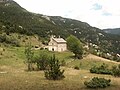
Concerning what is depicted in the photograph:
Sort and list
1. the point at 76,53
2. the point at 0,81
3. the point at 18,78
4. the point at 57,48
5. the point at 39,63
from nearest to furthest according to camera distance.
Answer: the point at 0,81 → the point at 18,78 → the point at 39,63 → the point at 76,53 → the point at 57,48


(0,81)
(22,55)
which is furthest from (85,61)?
(0,81)

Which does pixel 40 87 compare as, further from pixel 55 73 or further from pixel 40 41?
pixel 40 41

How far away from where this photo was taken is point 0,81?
4600 cm

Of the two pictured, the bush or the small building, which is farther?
the small building

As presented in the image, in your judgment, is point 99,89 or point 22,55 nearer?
point 99,89

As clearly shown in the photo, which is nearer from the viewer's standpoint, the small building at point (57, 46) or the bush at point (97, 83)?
the bush at point (97, 83)

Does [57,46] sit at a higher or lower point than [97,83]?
higher

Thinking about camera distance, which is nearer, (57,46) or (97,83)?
(97,83)

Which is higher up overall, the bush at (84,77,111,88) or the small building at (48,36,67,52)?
the small building at (48,36,67,52)

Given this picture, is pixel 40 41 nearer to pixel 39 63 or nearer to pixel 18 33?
pixel 18 33

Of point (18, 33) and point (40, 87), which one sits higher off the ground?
point (18, 33)

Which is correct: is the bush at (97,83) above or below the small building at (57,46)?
below

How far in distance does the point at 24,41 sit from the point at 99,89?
92.2 metres

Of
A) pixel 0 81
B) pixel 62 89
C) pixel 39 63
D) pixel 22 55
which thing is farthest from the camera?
pixel 22 55
